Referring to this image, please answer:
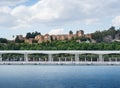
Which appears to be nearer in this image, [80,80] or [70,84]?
[70,84]

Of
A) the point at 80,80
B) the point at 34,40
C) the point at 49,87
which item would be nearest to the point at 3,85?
the point at 49,87

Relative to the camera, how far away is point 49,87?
38.9 m

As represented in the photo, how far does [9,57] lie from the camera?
3147 inches

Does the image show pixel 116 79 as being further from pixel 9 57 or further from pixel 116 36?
pixel 116 36

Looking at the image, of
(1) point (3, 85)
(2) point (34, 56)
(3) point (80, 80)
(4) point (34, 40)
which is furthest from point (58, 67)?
(4) point (34, 40)

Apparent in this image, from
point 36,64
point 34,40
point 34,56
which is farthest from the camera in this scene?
point 34,40

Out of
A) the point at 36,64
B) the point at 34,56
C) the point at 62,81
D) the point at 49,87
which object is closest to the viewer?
the point at 49,87

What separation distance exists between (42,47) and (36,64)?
19621 millimetres

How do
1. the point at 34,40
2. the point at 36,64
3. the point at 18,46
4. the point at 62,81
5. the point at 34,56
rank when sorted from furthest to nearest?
the point at 34,40
the point at 18,46
the point at 34,56
the point at 36,64
the point at 62,81

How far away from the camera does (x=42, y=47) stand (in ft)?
277

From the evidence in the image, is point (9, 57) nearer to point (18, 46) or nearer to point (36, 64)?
point (18, 46)

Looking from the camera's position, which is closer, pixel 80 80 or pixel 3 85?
pixel 3 85

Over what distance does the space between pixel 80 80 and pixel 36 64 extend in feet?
69.8

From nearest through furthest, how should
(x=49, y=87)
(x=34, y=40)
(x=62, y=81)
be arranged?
(x=49, y=87)
(x=62, y=81)
(x=34, y=40)
